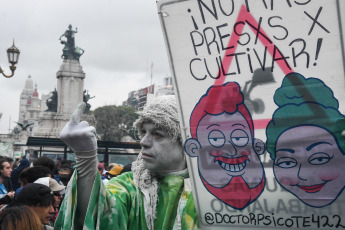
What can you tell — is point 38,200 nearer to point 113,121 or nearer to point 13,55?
point 13,55

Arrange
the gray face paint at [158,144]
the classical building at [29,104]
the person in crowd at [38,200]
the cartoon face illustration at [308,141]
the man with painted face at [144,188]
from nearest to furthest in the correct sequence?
1. the cartoon face illustration at [308,141]
2. the man with painted face at [144,188]
3. the gray face paint at [158,144]
4. the person in crowd at [38,200]
5. the classical building at [29,104]

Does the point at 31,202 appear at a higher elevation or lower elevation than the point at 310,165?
lower

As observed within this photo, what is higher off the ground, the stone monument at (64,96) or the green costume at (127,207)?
the stone monument at (64,96)

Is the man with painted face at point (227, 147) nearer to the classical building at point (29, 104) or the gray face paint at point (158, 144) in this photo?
the gray face paint at point (158, 144)

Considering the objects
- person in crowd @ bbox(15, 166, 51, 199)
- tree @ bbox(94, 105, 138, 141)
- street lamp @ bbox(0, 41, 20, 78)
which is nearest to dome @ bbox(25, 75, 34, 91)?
tree @ bbox(94, 105, 138, 141)

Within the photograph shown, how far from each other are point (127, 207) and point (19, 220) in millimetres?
688

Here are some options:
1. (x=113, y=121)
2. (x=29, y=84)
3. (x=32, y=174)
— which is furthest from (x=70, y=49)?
(x=29, y=84)

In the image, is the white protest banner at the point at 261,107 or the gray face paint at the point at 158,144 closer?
the white protest banner at the point at 261,107

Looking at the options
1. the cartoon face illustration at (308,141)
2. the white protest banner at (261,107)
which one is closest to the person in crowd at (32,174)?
the white protest banner at (261,107)

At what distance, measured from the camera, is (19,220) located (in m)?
3.03

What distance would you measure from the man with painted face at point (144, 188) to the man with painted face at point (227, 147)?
1.47 feet

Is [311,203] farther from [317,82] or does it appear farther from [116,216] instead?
[116,216]

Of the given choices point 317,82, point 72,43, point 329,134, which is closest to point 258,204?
point 329,134

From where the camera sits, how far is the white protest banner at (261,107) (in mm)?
2088
